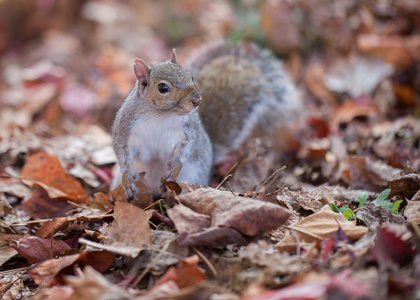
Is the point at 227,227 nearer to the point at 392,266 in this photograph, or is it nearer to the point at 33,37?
the point at 392,266

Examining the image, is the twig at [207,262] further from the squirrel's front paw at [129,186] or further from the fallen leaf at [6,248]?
the fallen leaf at [6,248]

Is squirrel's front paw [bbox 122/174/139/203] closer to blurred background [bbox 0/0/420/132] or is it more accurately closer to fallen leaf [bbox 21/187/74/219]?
fallen leaf [bbox 21/187/74/219]

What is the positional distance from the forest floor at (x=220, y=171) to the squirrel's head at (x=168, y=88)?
360 mm

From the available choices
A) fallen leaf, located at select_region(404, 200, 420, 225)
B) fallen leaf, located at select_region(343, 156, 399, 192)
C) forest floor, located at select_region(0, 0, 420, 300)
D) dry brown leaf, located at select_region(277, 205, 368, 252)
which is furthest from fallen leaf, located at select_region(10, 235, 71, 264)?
fallen leaf, located at select_region(343, 156, 399, 192)

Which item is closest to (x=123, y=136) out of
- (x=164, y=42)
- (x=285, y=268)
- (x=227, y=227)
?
(x=227, y=227)

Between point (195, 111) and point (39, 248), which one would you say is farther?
point (195, 111)

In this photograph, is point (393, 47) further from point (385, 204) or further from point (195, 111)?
point (385, 204)

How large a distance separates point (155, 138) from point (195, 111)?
0.93 feet

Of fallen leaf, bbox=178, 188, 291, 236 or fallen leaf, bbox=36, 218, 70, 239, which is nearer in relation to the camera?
fallen leaf, bbox=178, 188, 291, 236

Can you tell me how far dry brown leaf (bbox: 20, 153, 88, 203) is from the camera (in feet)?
7.90

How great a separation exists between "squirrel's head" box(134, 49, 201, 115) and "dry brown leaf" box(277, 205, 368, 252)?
70 cm

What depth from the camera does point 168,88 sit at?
6.46ft

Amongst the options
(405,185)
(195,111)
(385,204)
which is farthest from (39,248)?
(405,185)

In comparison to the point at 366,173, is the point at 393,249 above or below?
above
